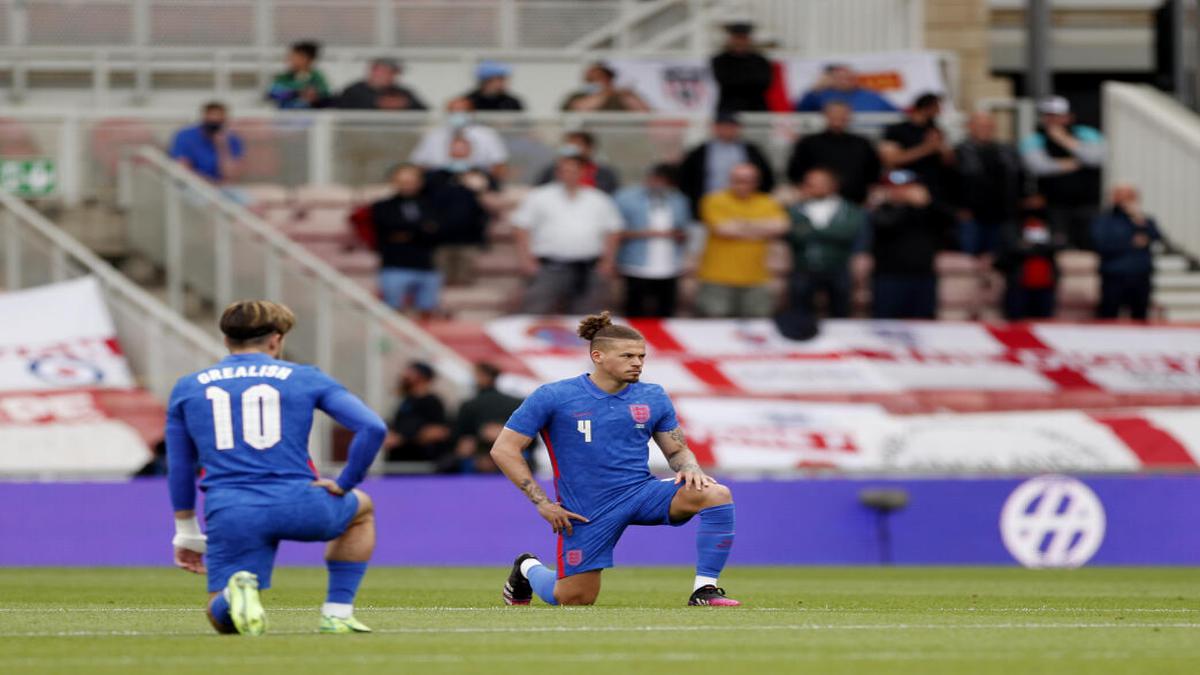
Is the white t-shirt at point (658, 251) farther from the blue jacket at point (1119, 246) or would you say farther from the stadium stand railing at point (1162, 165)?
the stadium stand railing at point (1162, 165)

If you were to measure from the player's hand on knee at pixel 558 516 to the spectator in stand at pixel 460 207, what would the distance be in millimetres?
11634

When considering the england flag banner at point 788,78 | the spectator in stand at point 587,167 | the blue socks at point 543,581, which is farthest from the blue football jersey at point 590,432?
the england flag banner at point 788,78

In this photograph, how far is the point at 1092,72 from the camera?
120 ft

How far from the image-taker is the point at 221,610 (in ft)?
32.9

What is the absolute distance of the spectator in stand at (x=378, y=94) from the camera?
2591 cm

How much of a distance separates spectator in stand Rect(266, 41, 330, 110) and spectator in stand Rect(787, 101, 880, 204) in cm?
525

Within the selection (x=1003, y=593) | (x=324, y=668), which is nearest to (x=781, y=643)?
(x=324, y=668)

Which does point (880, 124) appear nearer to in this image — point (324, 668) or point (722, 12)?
point (722, 12)

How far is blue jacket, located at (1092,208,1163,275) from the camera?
83.8 feet

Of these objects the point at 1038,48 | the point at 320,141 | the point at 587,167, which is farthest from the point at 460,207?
the point at 1038,48

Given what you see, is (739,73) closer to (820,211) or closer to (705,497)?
(820,211)

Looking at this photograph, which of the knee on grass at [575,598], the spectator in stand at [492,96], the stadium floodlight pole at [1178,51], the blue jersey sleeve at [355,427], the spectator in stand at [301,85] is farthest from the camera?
the stadium floodlight pole at [1178,51]

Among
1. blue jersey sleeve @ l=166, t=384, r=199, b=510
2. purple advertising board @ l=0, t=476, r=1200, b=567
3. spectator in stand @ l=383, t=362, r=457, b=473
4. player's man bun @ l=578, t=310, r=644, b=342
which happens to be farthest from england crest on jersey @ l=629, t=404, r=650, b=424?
spectator in stand @ l=383, t=362, r=457, b=473

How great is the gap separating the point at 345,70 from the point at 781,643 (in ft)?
65.3
